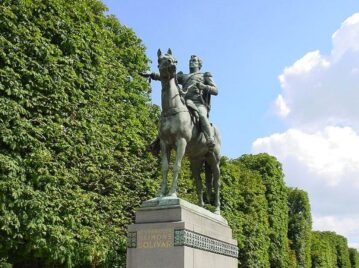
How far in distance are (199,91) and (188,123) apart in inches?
66.1

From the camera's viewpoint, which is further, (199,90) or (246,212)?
(246,212)

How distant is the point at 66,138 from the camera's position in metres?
14.7

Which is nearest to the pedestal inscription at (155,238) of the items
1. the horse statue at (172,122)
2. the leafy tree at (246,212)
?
the horse statue at (172,122)

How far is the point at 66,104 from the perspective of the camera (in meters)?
14.8

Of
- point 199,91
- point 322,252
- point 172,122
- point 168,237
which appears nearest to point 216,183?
point 199,91

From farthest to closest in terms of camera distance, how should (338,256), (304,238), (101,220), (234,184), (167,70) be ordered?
(338,256) → (304,238) → (234,184) → (101,220) → (167,70)

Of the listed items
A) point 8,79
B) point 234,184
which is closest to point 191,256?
point 8,79

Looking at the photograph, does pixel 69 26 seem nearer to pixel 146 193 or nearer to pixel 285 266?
pixel 146 193

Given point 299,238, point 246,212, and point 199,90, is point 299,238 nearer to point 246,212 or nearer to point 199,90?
point 246,212

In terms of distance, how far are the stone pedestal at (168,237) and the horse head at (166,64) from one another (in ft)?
9.26

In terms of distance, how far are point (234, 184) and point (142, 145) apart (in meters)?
9.11

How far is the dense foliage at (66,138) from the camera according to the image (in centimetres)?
1280

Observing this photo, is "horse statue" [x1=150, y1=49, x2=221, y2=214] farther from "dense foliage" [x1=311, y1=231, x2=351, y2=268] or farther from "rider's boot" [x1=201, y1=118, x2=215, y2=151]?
"dense foliage" [x1=311, y1=231, x2=351, y2=268]

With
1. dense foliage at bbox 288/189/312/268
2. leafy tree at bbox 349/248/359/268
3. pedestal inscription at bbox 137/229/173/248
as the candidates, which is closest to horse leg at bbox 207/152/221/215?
pedestal inscription at bbox 137/229/173/248
